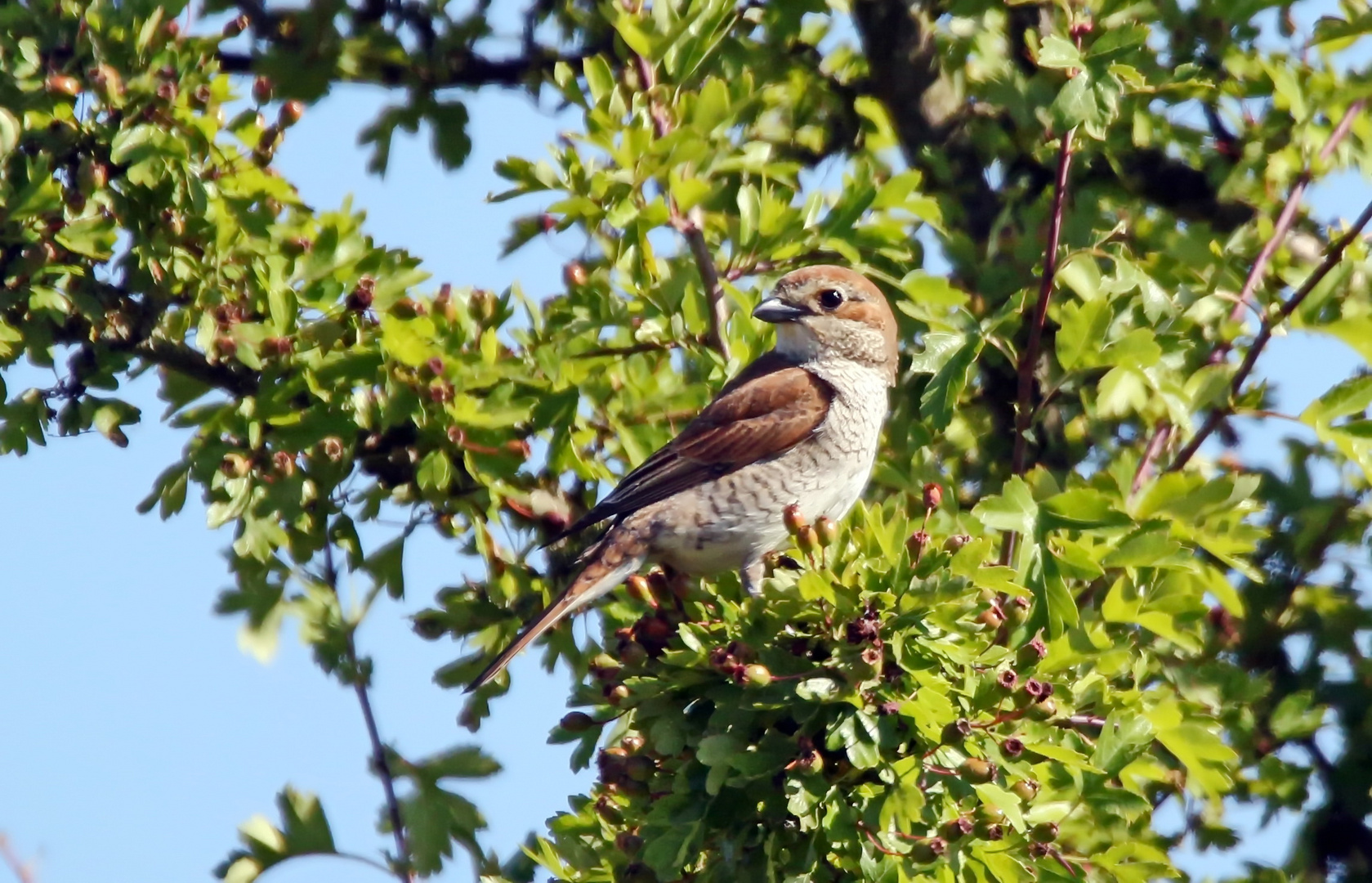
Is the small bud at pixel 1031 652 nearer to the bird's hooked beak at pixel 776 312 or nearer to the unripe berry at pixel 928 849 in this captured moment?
the unripe berry at pixel 928 849

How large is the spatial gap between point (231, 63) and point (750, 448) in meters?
2.09

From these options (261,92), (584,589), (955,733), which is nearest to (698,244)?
(584,589)

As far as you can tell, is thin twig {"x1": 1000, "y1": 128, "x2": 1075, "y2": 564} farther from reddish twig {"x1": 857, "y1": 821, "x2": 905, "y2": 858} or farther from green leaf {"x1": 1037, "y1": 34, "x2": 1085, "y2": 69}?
reddish twig {"x1": 857, "y1": 821, "x2": 905, "y2": 858}

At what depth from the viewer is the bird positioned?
15.4 feet

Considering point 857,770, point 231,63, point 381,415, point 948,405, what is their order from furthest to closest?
point 231,63
point 381,415
point 948,405
point 857,770

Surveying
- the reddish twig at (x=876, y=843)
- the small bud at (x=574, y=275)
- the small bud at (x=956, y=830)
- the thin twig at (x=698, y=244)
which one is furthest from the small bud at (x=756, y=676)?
the small bud at (x=574, y=275)

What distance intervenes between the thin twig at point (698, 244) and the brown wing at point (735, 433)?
14cm

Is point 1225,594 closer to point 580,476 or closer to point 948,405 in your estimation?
point 948,405

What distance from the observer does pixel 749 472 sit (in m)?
4.97

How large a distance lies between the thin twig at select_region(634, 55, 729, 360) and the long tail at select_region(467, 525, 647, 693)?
2.05 ft

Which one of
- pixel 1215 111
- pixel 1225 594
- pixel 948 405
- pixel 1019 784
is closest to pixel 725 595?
pixel 948 405

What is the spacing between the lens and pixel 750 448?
16.3 feet

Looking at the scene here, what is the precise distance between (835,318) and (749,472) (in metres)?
0.75

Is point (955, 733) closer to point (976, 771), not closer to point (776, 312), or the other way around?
point (976, 771)
